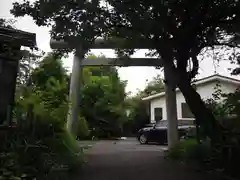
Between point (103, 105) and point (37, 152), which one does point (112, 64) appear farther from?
point (103, 105)

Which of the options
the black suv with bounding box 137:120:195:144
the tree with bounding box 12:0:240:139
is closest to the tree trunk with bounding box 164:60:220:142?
the tree with bounding box 12:0:240:139

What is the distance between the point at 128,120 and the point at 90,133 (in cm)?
535

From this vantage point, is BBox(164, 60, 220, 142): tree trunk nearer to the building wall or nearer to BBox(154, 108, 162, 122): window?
the building wall

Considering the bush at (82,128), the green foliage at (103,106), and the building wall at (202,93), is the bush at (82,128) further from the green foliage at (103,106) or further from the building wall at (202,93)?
the building wall at (202,93)

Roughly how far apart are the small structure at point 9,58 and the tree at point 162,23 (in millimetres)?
770

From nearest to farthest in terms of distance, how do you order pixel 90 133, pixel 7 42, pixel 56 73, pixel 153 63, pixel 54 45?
pixel 7 42, pixel 54 45, pixel 56 73, pixel 153 63, pixel 90 133

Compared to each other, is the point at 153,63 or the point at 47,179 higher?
the point at 153,63

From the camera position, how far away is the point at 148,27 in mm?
6824

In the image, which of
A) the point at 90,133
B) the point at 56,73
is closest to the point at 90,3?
the point at 56,73

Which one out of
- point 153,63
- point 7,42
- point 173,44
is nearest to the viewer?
point 7,42

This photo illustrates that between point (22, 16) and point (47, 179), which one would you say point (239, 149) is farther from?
point (22, 16)

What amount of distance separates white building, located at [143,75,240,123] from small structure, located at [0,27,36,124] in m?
15.0

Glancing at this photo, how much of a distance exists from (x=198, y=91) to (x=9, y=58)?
19.2 metres

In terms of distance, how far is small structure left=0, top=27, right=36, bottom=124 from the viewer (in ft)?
24.3
